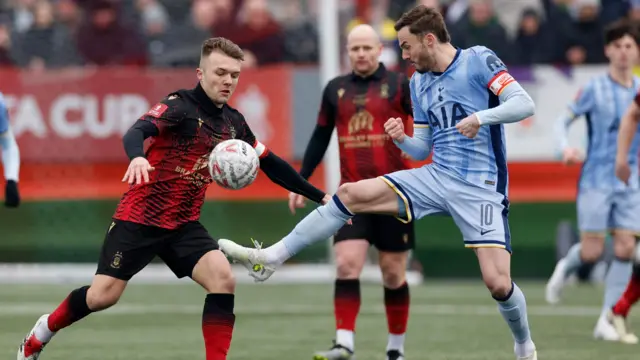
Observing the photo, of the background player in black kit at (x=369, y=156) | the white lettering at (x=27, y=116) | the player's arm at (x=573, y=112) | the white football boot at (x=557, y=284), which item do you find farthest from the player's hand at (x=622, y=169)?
the white lettering at (x=27, y=116)

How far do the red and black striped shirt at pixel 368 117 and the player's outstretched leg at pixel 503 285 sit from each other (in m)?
1.68

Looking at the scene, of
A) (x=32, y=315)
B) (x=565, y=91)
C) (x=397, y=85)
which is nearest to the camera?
(x=397, y=85)

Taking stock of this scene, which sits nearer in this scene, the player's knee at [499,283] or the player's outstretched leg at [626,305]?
the player's knee at [499,283]

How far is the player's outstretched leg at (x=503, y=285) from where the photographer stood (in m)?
7.69

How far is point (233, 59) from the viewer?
7.54 metres

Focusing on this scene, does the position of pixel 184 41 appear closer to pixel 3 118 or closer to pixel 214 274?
pixel 3 118

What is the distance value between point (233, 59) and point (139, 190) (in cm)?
94

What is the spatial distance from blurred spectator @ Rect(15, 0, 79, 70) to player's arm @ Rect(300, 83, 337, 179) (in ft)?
24.4

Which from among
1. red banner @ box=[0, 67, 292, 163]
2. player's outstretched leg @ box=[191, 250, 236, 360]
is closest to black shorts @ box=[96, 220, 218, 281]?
→ player's outstretched leg @ box=[191, 250, 236, 360]

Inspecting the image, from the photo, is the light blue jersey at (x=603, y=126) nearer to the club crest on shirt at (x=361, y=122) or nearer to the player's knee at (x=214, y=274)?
the club crest on shirt at (x=361, y=122)

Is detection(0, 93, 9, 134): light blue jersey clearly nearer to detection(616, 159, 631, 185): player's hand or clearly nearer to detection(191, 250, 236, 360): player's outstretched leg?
detection(191, 250, 236, 360): player's outstretched leg

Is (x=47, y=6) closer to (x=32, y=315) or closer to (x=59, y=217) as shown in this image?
(x=59, y=217)

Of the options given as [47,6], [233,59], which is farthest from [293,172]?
[47,6]

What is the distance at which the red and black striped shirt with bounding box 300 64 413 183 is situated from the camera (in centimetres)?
932
